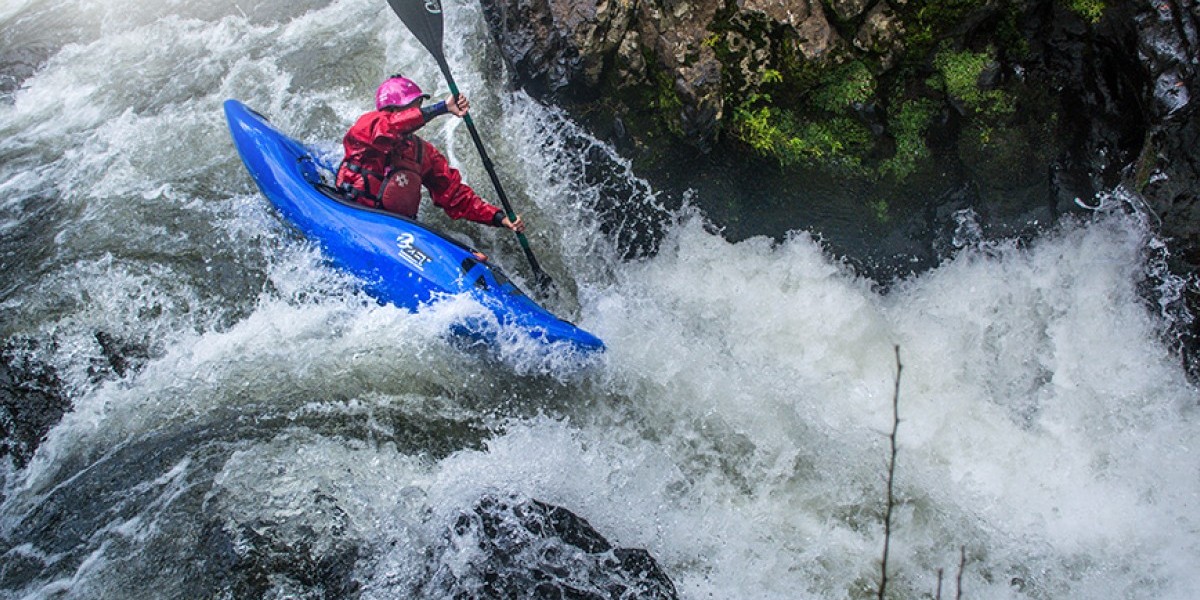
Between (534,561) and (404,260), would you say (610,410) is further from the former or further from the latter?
(404,260)

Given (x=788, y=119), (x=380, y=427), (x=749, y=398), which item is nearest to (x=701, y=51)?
(x=788, y=119)

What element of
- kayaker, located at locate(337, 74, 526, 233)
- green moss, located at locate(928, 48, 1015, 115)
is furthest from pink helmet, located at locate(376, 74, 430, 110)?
green moss, located at locate(928, 48, 1015, 115)

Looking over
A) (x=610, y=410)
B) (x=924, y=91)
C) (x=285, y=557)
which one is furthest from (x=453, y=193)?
(x=924, y=91)

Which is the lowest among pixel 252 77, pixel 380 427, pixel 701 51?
pixel 380 427

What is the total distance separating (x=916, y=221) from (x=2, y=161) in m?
7.17

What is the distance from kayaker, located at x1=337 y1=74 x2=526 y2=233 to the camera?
14.7 ft

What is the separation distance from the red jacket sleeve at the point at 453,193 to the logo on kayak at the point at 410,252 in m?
0.46

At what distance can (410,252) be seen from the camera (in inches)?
172

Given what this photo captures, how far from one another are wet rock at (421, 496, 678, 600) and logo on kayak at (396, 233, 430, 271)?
1506 millimetres

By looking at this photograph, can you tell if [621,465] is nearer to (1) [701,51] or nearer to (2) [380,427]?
(2) [380,427]

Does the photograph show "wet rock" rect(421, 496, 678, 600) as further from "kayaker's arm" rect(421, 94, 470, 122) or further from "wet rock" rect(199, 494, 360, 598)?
"kayaker's arm" rect(421, 94, 470, 122)

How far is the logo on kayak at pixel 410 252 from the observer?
434cm

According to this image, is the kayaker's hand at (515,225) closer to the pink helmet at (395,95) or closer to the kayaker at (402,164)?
the kayaker at (402,164)

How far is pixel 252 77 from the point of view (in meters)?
6.39
